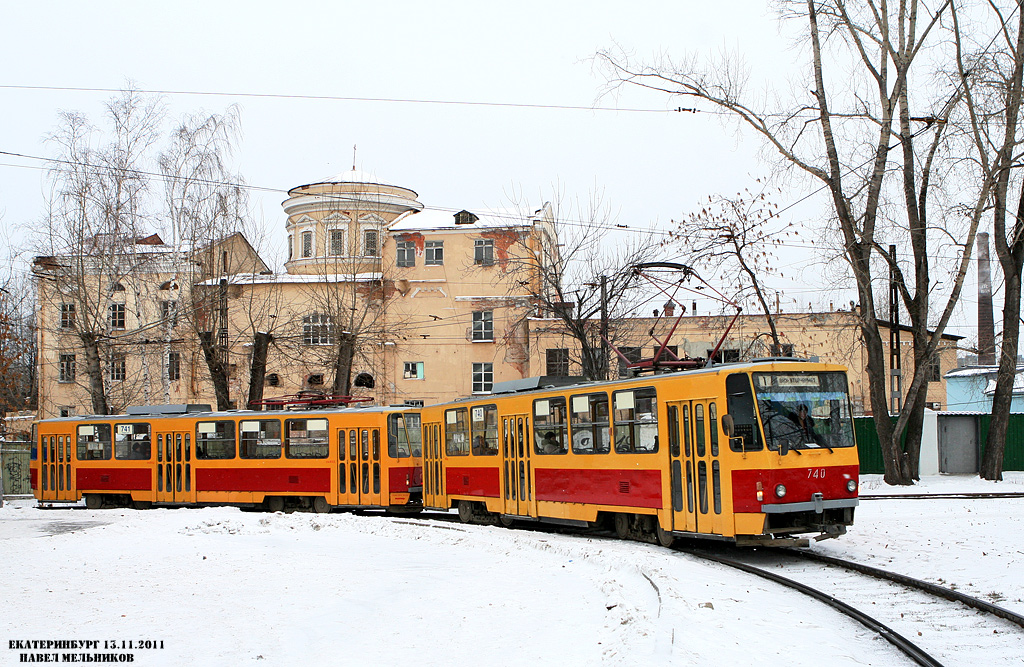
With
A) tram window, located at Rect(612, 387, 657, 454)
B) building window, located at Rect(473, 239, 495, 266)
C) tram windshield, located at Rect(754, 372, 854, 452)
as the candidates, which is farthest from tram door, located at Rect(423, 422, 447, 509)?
building window, located at Rect(473, 239, 495, 266)

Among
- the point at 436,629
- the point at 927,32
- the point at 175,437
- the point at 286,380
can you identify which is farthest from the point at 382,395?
the point at 436,629

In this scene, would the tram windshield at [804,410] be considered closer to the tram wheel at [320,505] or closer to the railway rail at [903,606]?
the railway rail at [903,606]

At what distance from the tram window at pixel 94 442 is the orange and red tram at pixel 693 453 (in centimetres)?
1344

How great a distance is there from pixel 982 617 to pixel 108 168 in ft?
102

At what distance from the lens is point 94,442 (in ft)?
91.6

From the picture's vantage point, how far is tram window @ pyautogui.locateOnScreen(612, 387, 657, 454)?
1569 centimetres

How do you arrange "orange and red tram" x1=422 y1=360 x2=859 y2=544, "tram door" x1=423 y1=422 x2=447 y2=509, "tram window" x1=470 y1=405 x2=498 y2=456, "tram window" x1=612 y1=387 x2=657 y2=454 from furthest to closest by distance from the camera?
"tram door" x1=423 y1=422 x2=447 y2=509
"tram window" x1=470 y1=405 x2=498 y2=456
"tram window" x1=612 y1=387 x2=657 y2=454
"orange and red tram" x1=422 y1=360 x2=859 y2=544

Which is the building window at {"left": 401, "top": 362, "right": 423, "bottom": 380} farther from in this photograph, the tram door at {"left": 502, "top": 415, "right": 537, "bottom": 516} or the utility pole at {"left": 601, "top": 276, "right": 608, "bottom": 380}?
the tram door at {"left": 502, "top": 415, "right": 537, "bottom": 516}

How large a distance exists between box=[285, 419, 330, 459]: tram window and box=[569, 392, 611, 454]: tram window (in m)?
8.60

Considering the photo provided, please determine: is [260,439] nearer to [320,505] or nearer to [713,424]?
[320,505]

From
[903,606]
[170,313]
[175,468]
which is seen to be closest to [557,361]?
[170,313]

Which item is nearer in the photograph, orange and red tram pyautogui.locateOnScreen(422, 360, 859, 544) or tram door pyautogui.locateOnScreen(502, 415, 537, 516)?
orange and red tram pyautogui.locateOnScreen(422, 360, 859, 544)

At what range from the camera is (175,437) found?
26359mm

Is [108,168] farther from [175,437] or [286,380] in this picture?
[286,380]
